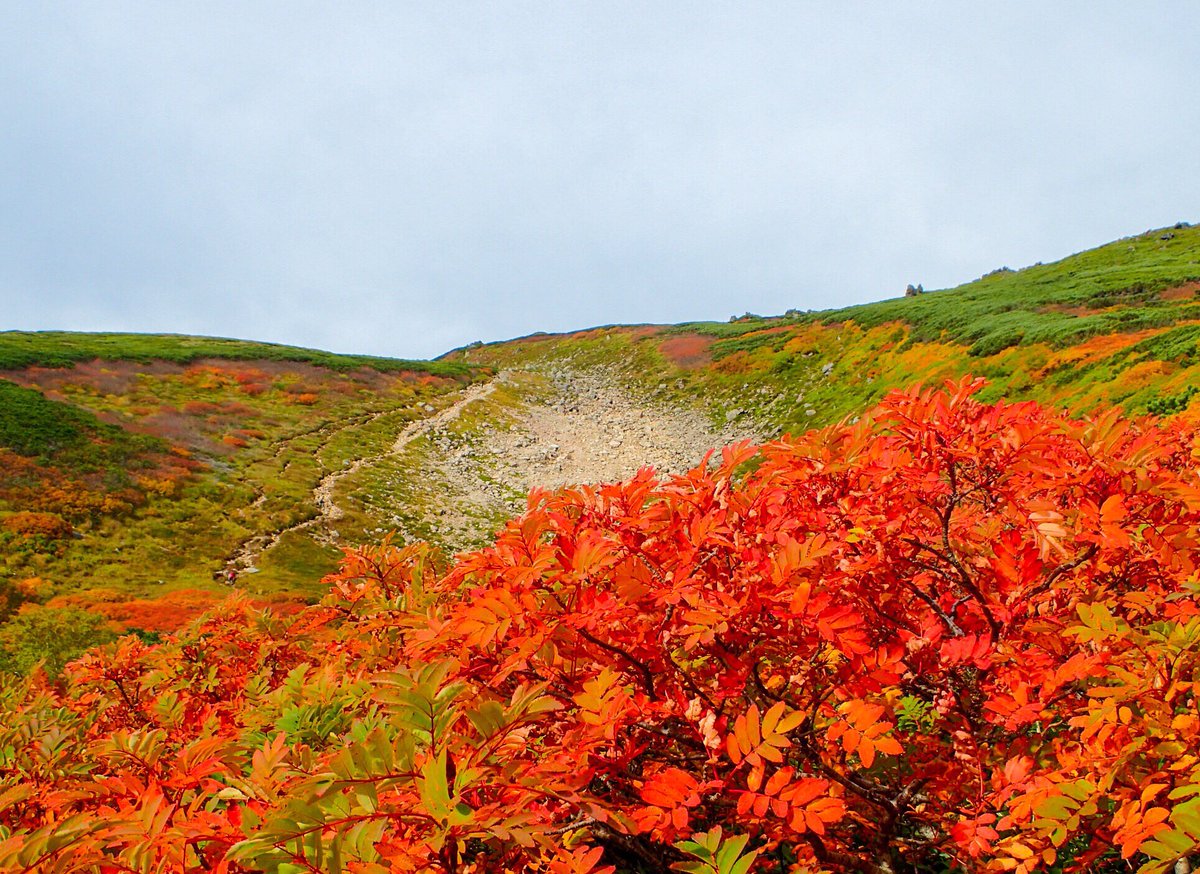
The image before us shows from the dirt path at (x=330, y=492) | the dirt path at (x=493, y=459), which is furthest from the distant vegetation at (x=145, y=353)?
the dirt path at (x=330, y=492)

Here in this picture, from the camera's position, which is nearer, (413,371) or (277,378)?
(277,378)

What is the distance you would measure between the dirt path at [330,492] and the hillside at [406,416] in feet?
0.36

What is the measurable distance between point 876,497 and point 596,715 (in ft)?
4.63

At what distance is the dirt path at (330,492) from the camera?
18500 millimetres

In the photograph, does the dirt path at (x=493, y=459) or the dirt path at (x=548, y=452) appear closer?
the dirt path at (x=493, y=459)

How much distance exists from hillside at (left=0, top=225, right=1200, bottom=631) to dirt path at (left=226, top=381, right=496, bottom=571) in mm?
109

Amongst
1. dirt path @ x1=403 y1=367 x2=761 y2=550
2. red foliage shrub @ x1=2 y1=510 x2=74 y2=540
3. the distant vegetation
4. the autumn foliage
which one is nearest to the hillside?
red foliage shrub @ x1=2 y1=510 x2=74 y2=540

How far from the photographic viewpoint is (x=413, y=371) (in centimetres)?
4491

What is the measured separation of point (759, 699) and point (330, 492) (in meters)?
24.0

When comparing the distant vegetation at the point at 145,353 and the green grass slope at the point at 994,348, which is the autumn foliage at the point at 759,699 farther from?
the distant vegetation at the point at 145,353

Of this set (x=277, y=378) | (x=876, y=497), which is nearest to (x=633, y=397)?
(x=277, y=378)

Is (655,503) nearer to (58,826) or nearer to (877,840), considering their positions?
(877,840)

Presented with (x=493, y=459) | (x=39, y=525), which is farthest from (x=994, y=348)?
(x=39, y=525)

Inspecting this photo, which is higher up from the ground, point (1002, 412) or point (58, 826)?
point (1002, 412)
